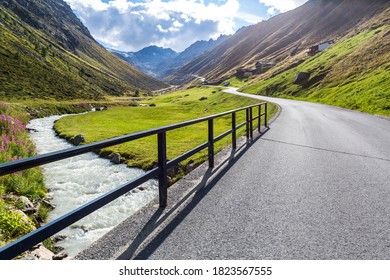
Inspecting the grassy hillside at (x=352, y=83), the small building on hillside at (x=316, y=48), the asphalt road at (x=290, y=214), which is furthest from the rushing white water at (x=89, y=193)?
the small building on hillside at (x=316, y=48)

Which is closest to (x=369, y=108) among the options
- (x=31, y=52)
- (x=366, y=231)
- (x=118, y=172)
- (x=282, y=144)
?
(x=282, y=144)

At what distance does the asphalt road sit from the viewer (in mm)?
4266

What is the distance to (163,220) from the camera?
531 cm

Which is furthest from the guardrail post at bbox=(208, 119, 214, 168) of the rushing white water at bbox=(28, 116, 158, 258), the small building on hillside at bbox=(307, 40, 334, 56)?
the small building on hillside at bbox=(307, 40, 334, 56)

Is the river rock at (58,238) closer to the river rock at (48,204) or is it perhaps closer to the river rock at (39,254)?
the river rock at (39,254)

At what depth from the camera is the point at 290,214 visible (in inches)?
219

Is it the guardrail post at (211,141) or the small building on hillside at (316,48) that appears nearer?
the guardrail post at (211,141)

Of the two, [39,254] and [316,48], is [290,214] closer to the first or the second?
[39,254]

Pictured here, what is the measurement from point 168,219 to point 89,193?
9.27 m

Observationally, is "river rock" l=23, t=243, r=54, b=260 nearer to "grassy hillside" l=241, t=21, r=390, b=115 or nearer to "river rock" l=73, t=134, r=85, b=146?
"river rock" l=73, t=134, r=85, b=146

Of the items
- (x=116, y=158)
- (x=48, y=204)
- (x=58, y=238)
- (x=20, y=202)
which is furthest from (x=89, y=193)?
(x=116, y=158)

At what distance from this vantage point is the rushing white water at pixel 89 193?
30.1 feet

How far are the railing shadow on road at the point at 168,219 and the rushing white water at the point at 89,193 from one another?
3765 mm

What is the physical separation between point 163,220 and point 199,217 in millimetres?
675
